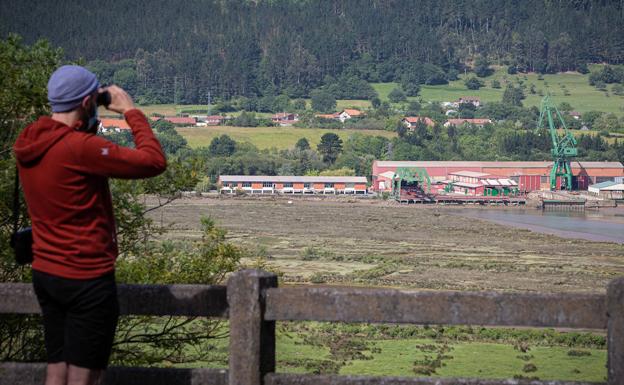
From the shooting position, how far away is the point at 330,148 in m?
84.4

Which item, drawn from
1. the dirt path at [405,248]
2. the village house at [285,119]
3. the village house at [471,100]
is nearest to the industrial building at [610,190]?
the dirt path at [405,248]

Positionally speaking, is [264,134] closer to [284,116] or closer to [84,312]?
[284,116]

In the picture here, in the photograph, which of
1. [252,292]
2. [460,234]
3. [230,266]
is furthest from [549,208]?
[252,292]

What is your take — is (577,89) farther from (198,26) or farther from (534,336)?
(534,336)

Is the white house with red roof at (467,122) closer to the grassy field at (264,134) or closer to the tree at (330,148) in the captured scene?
the grassy field at (264,134)

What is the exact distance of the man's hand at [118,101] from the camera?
3844mm

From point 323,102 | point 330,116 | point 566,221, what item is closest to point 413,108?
point 323,102

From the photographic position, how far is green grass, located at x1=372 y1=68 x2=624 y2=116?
123438 mm

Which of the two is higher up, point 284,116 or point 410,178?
point 284,116

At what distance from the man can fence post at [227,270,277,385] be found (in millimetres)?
646

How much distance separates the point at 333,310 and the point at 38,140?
4.51 ft

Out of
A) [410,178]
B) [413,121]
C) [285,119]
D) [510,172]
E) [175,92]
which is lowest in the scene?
[410,178]

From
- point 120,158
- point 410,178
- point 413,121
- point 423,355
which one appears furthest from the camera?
point 413,121

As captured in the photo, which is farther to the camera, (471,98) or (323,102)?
(471,98)
